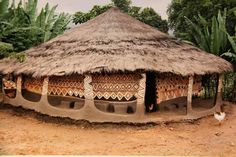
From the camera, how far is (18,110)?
46.4ft

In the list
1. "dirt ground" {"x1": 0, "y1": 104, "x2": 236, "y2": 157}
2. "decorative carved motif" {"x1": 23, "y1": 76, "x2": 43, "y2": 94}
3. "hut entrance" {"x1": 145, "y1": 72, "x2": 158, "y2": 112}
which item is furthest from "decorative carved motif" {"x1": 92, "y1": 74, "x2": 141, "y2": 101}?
"decorative carved motif" {"x1": 23, "y1": 76, "x2": 43, "y2": 94}

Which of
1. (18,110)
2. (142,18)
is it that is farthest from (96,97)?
(142,18)

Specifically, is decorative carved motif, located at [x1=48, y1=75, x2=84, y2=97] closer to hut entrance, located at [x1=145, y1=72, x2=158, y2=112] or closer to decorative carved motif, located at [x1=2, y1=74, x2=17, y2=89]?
hut entrance, located at [x1=145, y1=72, x2=158, y2=112]

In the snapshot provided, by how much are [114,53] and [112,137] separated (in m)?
2.66

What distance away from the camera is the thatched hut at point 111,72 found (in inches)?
468

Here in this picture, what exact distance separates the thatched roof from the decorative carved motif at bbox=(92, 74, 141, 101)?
574 millimetres

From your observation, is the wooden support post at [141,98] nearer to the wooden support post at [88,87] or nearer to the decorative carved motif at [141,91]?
the decorative carved motif at [141,91]

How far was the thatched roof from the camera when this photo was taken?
11883 millimetres

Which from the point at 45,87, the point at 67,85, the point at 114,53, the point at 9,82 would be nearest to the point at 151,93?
the point at 114,53

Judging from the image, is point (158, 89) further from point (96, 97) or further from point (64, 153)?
point (64, 153)

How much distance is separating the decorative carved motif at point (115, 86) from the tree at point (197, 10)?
9.12 meters

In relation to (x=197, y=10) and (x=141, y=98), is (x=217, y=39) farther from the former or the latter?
(x=197, y=10)

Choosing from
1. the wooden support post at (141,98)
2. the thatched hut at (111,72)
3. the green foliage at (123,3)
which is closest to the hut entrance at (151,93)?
the thatched hut at (111,72)

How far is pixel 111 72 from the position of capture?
38.1 ft
